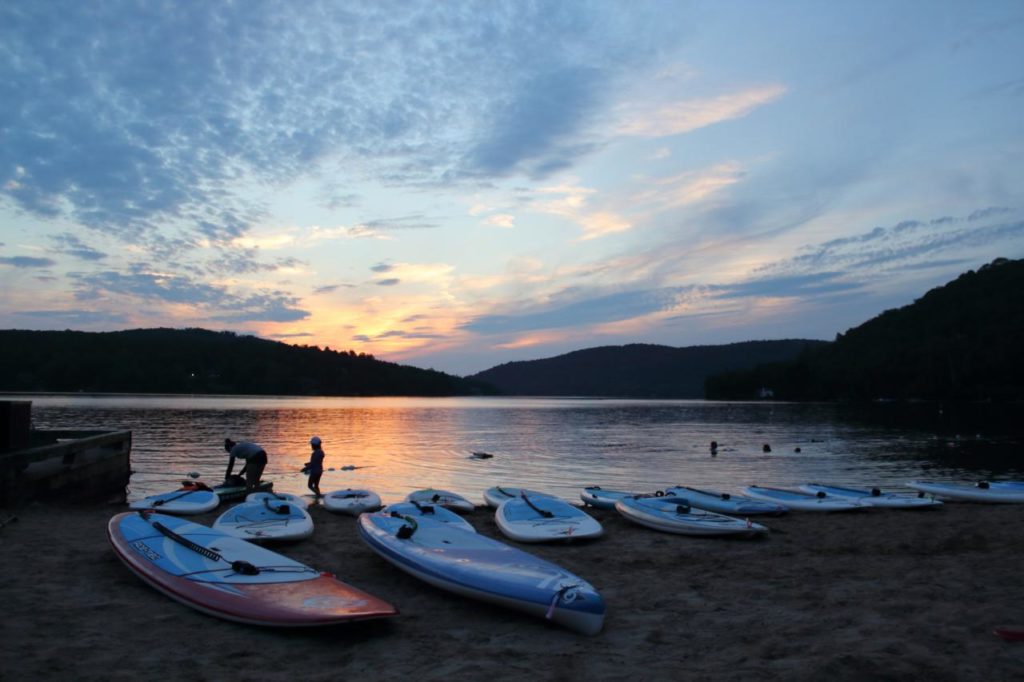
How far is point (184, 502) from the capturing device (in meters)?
13.9

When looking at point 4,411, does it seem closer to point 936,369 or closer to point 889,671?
point 889,671

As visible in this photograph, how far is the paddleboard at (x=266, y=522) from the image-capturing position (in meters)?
10.6

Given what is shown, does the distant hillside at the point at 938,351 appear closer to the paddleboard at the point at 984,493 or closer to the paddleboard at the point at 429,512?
the paddleboard at the point at 984,493

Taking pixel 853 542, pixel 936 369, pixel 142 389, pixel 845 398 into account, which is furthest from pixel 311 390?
pixel 853 542

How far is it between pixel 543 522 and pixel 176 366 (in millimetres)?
138343

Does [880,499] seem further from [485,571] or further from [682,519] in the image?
[485,571]

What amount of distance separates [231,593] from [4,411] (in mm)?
10470

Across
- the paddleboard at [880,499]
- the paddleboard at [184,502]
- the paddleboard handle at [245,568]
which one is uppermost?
the paddleboard handle at [245,568]

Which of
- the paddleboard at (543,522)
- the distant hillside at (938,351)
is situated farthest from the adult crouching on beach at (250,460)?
the distant hillside at (938,351)

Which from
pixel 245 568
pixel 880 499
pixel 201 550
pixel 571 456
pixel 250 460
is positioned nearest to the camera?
pixel 245 568

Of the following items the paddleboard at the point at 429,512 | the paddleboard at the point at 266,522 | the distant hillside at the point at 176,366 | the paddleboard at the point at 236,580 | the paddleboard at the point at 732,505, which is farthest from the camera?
the distant hillside at the point at 176,366

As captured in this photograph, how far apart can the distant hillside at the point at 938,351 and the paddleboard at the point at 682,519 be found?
112 meters

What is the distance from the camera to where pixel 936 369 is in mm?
110375

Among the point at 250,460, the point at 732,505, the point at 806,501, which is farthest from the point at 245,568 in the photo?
the point at 806,501
